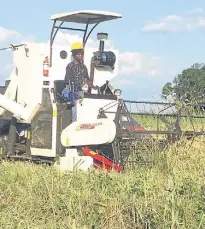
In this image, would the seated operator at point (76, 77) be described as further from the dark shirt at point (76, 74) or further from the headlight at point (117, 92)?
the headlight at point (117, 92)

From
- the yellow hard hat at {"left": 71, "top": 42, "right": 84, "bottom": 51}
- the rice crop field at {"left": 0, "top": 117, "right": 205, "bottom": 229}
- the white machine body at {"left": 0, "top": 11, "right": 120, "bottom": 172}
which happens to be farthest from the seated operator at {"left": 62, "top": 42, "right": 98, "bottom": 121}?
the rice crop field at {"left": 0, "top": 117, "right": 205, "bottom": 229}

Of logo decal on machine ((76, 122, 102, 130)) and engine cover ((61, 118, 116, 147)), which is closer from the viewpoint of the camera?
engine cover ((61, 118, 116, 147))

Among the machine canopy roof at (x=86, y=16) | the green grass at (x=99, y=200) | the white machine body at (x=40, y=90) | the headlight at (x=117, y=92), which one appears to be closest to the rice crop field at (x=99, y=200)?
the green grass at (x=99, y=200)

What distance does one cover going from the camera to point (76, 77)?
10.3 metres

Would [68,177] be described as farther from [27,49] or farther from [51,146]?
[27,49]

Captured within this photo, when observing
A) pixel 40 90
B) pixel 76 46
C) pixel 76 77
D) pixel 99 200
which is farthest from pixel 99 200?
pixel 76 46

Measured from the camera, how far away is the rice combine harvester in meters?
8.75

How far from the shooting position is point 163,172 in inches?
326

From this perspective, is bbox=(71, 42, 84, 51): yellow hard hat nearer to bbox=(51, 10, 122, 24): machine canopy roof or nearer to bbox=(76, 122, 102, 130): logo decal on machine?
bbox=(51, 10, 122, 24): machine canopy roof

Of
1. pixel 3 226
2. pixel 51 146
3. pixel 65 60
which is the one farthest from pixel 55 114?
pixel 3 226

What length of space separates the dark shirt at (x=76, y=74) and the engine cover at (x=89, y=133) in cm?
119

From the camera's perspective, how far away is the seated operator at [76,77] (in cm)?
967

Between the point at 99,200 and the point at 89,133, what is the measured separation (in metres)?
2.85

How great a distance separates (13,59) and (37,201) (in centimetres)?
524
